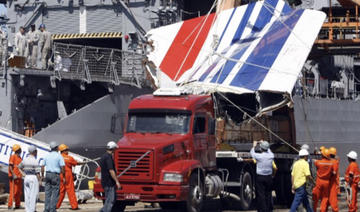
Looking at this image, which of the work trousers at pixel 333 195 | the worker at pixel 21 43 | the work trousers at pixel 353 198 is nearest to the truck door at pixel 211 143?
the work trousers at pixel 333 195

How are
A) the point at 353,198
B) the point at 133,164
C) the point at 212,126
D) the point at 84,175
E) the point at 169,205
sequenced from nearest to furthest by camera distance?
the point at 133,164
the point at 353,198
the point at 169,205
the point at 212,126
the point at 84,175

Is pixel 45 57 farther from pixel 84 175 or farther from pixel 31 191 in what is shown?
pixel 31 191

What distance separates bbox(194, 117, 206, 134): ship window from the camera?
68.4 feet

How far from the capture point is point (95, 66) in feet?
98.8

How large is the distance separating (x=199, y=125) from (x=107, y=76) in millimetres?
9795

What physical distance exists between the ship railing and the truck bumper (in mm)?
10518

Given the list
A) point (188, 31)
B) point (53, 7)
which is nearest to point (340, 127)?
point (188, 31)

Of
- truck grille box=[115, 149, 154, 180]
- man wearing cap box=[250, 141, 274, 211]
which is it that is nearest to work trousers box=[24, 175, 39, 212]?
truck grille box=[115, 149, 154, 180]

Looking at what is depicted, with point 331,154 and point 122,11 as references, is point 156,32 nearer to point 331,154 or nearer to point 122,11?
point 122,11

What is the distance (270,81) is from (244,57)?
2.07 meters

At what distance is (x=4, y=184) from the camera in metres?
25.5

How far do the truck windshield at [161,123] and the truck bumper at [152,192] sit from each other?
5.89ft

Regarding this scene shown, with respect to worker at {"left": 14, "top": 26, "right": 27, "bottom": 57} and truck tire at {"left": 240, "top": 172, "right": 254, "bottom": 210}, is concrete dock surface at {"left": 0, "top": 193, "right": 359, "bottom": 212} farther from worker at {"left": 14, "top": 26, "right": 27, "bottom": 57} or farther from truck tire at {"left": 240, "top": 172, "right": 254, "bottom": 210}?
worker at {"left": 14, "top": 26, "right": 27, "bottom": 57}

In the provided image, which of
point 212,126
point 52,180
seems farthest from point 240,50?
point 52,180
